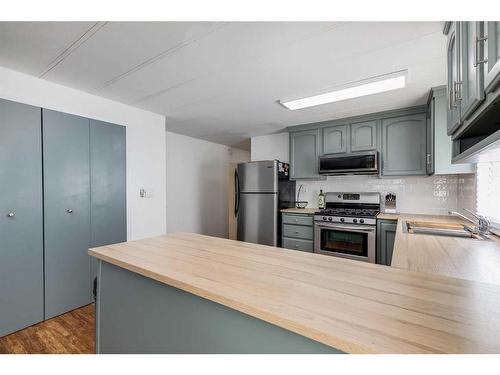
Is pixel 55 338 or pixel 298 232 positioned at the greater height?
pixel 298 232

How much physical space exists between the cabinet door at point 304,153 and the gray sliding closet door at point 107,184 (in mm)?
2397

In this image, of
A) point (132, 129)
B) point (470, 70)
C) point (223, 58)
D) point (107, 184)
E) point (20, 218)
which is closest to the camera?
point (470, 70)

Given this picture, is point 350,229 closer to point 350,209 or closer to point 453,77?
point 350,209

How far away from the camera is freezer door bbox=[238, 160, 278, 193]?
3.66 meters

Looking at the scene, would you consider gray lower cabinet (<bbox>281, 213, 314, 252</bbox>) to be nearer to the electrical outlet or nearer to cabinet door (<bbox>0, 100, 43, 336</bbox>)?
the electrical outlet

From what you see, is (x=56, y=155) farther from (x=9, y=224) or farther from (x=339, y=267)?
(x=339, y=267)

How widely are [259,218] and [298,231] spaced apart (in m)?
0.64

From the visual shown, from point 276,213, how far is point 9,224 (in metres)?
2.88

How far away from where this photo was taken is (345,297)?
25.5 inches

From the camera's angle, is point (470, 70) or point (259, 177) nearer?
point (470, 70)

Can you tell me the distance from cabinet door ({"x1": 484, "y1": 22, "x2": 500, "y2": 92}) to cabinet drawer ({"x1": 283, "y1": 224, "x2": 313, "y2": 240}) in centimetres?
270

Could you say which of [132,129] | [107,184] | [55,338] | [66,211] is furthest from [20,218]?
[132,129]

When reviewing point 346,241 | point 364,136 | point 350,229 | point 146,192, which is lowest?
point 346,241

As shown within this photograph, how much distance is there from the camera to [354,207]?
3.47 m
